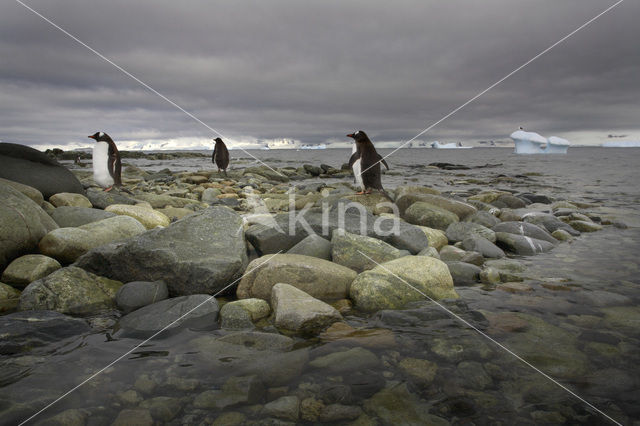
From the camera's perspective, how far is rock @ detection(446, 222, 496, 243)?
19.7 ft

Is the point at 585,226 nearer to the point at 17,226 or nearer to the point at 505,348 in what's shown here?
the point at 505,348

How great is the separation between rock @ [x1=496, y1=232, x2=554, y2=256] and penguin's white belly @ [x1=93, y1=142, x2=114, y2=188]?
414 inches

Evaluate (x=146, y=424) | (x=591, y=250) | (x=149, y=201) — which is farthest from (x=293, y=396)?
(x=149, y=201)

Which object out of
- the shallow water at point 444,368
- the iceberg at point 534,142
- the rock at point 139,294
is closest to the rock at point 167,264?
the rock at point 139,294

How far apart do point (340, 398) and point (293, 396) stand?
29 centimetres

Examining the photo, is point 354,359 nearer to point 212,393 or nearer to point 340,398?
point 340,398

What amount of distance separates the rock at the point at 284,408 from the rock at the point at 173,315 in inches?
48.7

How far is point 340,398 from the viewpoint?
212 cm

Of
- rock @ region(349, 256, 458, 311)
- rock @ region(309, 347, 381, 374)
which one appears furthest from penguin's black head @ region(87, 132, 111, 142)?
rock @ region(309, 347, 381, 374)

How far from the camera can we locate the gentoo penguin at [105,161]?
10.0 meters

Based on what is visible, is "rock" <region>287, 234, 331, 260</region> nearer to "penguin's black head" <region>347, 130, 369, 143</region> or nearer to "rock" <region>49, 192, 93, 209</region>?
"rock" <region>49, 192, 93, 209</region>

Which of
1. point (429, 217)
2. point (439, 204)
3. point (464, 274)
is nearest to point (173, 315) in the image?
point (464, 274)

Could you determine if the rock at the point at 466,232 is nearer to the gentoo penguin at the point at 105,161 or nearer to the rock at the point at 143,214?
the rock at the point at 143,214

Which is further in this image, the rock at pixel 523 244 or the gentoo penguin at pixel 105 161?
the gentoo penguin at pixel 105 161
